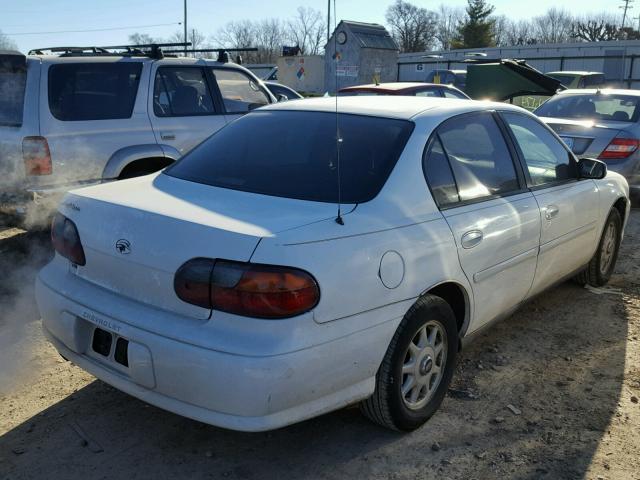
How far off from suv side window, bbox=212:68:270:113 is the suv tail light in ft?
15.7

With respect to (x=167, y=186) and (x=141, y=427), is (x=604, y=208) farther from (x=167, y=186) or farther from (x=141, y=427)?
(x=141, y=427)

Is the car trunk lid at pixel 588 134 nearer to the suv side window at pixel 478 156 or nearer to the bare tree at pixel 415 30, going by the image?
the suv side window at pixel 478 156

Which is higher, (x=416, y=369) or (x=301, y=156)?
(x=301, y=156)

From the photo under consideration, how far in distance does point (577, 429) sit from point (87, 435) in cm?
243

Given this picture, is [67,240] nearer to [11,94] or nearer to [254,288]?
[254,288]

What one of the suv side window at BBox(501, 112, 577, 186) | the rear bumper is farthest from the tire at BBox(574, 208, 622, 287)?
the rear bumper

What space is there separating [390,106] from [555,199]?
1318 mm

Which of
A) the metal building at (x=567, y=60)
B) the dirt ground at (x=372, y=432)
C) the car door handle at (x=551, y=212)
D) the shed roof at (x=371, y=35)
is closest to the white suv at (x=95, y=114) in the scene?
the dirt ground at (x=372, y=432)

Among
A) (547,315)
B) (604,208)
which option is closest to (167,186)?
(547,315)

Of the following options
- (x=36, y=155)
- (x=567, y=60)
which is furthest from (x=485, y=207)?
(x=567, y=60)

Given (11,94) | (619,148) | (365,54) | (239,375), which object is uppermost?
(365,54)

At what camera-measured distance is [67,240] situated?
3.05 metres

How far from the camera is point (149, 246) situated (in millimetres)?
2617

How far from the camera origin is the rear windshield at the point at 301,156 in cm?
303
